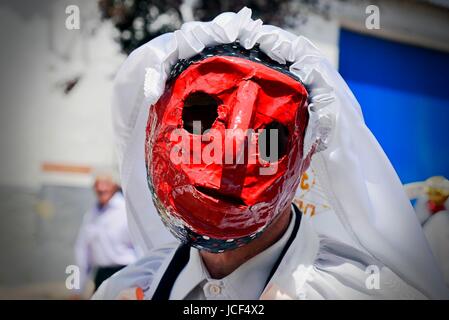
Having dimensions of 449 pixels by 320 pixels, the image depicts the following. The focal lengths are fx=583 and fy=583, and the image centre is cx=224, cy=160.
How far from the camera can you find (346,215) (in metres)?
1.40

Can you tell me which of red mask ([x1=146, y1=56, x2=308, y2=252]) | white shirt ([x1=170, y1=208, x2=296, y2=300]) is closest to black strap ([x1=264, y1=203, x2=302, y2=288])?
white shirt ([x1=170, y1=208, x2=296, y2=300])

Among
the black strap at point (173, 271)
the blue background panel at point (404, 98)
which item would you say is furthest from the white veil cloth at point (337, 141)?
the blue background panel at point (404, 98)

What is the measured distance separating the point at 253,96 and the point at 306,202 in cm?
49

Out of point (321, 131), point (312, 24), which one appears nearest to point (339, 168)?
point (321, 131)

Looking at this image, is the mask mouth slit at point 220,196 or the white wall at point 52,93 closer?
the mask mouth slit at point 220,196

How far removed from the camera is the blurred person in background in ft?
7.57

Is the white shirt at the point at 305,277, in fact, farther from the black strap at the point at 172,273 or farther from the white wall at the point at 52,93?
the white wall at the point at 52,93

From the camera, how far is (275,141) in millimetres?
1223

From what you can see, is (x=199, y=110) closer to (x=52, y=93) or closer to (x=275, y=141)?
(x=275, y=141)

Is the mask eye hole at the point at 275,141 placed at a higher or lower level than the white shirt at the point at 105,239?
higher

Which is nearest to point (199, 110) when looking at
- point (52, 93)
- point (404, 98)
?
point (404, 98)

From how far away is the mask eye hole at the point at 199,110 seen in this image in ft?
4.07

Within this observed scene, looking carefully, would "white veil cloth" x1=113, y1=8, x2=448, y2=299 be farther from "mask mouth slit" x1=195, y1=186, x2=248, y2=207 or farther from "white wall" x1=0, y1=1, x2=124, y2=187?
"white wall" x1=0, y1=1, x2=124, y2=187
